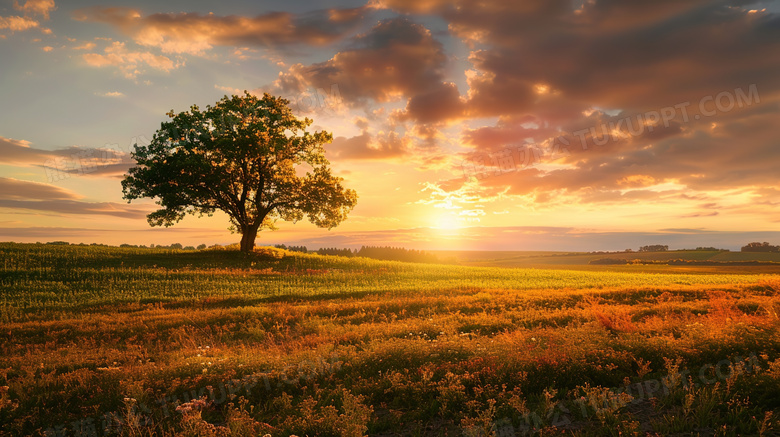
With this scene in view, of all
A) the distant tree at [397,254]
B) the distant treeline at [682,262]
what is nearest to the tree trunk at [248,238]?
Result: the distant tree at [397,254]

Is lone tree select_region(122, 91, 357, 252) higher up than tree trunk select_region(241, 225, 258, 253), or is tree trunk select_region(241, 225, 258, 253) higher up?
lone tree select_region(122, 91, 357, 252)

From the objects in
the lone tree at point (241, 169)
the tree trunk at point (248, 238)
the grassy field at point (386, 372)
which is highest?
the lone tree at point (241, 169)

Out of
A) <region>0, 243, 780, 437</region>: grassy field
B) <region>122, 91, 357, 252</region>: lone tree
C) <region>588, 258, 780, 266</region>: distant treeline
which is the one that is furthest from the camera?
<region>588, 258, 780, 266</region>: distant treeline

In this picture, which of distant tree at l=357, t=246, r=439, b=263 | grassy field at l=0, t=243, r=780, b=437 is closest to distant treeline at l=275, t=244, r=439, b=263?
distant tree at l=357, t=246, r=439, b=263

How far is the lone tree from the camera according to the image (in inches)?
1467

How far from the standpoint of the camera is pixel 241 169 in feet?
131

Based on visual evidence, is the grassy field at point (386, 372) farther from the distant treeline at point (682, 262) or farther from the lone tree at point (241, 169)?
the distant treeline at point (682, 262)

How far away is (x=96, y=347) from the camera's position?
1321cm

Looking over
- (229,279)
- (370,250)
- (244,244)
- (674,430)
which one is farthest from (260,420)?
(370,250)

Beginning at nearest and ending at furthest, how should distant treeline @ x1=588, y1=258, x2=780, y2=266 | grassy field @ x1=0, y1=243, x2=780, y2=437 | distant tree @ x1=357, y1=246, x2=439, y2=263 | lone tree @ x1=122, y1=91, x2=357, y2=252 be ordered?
grassy field @ x1=0, y1=243, x2=780, y2=437, lone tree @ x1=122, y1=91, x2=357, y2=252, distant treeline @ x1=588, y1=258, x2=780, y2=266, distant tree @ x1=357, y1=246, x2=439, y2=263

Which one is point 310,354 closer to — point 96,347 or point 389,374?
point 389,374

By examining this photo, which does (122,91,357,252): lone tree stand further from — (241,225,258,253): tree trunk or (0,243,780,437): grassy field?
(0,243,780,437): grassy field

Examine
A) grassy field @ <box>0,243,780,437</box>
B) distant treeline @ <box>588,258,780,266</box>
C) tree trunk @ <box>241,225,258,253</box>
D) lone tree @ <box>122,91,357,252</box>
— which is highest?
lone tree @ <box>122,91,357,252</box>

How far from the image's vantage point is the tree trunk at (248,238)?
40.4m
